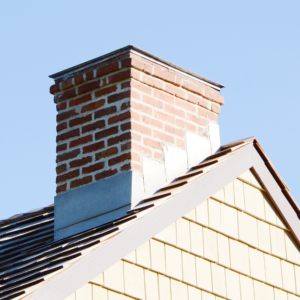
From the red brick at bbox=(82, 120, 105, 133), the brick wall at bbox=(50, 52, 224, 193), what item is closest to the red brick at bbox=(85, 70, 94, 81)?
the brick wall at bbox=(50, 52, 224, 193)

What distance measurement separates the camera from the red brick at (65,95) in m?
6.71

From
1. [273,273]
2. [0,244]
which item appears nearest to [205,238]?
[273,273]

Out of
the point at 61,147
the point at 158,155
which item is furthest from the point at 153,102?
the point at 61,147

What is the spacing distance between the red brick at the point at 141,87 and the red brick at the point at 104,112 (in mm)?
253

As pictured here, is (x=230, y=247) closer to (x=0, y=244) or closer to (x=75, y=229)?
(x=75, y=229)

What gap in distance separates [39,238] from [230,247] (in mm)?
1757

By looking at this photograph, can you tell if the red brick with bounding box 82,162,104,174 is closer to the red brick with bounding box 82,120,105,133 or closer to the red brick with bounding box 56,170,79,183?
the red brick with bounding box 56,170,79,183

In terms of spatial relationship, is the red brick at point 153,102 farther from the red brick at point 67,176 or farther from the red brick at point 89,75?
the red brick at point 67,176

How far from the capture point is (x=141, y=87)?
6.42m

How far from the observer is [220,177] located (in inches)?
246

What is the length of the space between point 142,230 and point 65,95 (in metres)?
1.84

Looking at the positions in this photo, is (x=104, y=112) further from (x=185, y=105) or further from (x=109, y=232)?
(x=109, y=232)

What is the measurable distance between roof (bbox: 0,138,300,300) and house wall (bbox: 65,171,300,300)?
8cm

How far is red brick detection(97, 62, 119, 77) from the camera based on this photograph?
21.1 feet
